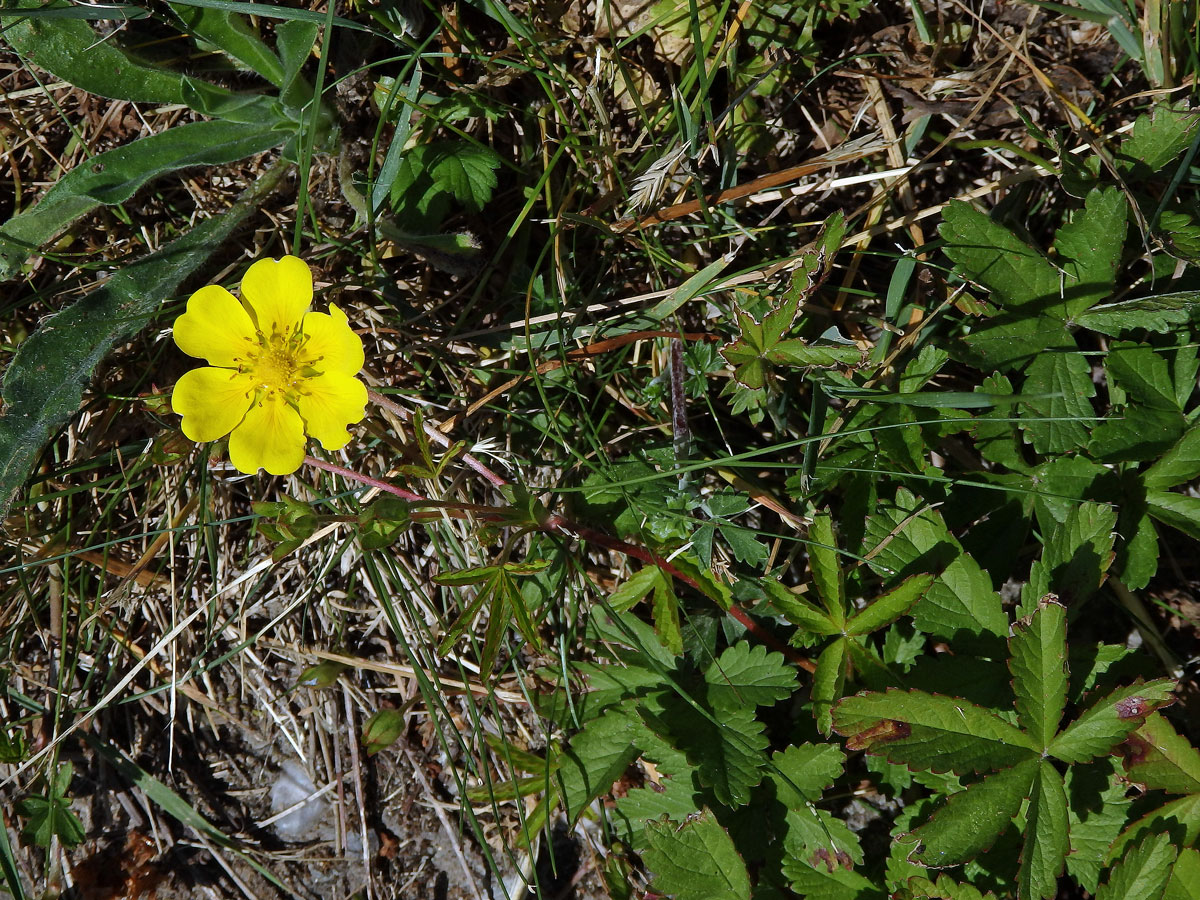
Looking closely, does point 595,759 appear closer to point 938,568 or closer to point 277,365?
point 938,568

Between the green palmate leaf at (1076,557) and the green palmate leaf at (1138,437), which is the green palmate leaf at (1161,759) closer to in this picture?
the green palmate leaf at (1076,557)

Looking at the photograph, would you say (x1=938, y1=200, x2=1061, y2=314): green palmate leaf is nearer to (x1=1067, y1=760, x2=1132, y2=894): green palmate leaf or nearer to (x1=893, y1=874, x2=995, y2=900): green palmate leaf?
(x1=1067, y1=760, x2=1132, y2=894): green palmate leaf

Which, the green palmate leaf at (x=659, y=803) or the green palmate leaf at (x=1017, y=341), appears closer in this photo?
the green palmate leaf at (x=1017, y=341)

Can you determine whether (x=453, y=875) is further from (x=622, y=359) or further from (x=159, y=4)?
(x=159, y=4)

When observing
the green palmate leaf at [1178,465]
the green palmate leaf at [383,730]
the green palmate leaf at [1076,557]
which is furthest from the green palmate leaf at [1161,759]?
the green palmate leaf at [383,730]

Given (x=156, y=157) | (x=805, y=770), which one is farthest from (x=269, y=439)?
(x=805, y=770)

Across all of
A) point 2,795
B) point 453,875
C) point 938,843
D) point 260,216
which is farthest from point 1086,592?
point 2,795
